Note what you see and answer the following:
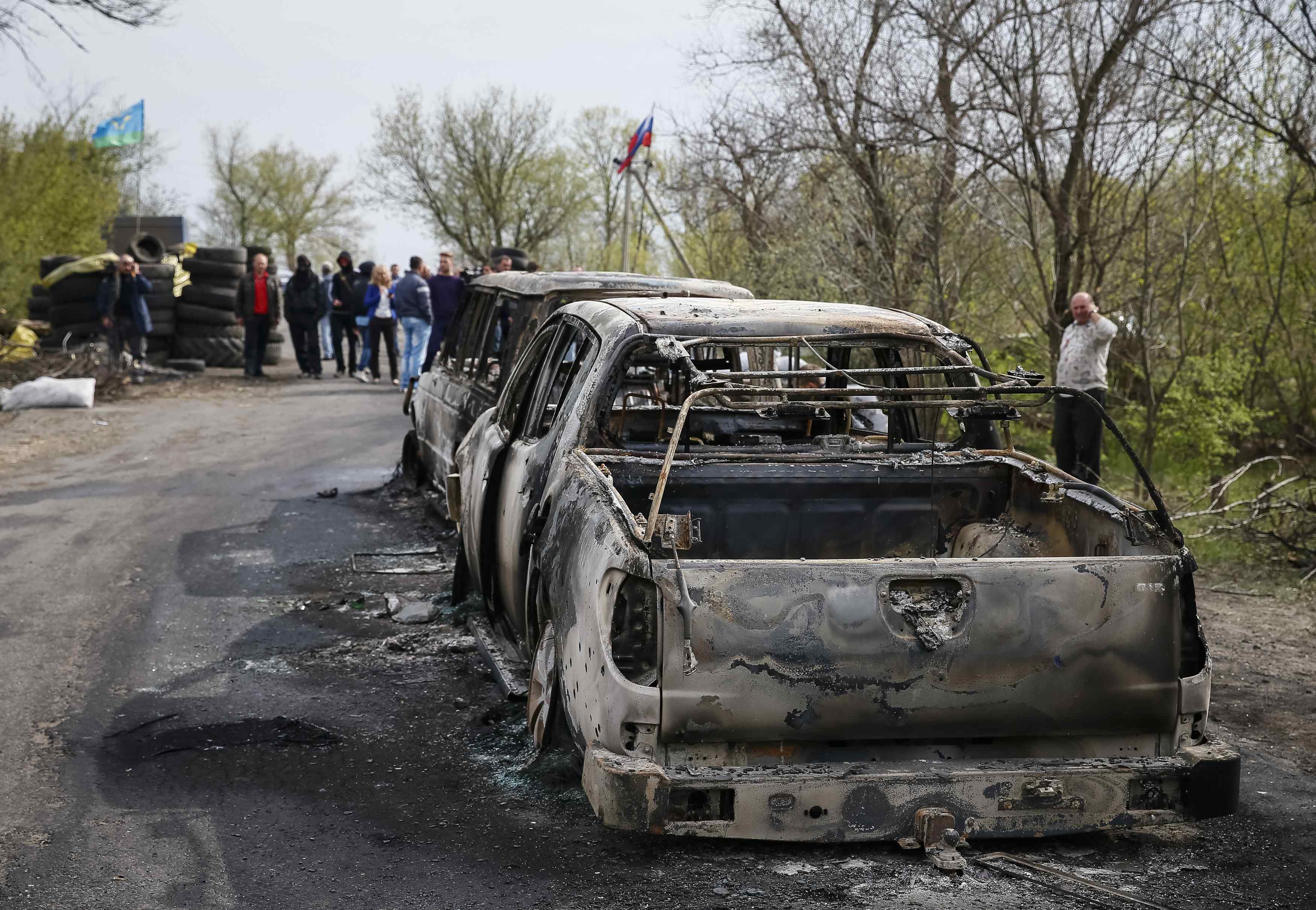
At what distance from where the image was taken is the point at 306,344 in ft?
71.8

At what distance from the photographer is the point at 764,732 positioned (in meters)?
3.70

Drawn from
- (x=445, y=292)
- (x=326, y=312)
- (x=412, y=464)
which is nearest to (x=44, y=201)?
(x=326, y=312)

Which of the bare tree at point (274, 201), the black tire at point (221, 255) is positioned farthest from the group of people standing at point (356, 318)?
the bare tree at point (274, 201)

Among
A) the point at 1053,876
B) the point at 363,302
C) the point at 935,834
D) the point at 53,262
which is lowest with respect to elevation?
the point at 1053,876

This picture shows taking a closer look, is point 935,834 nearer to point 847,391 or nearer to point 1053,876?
point 1053,876

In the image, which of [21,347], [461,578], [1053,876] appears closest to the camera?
[1053,876]

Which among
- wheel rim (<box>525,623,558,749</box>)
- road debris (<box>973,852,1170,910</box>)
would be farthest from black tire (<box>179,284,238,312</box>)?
road debris (<box>973,852,1170,910</box>)

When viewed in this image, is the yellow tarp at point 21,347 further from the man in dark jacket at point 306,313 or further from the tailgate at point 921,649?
the tailgate at point 921,649

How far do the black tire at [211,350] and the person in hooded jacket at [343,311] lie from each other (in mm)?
1757

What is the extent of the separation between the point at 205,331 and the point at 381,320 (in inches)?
157

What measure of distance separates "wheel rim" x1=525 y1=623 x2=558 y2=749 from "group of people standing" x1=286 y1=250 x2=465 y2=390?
43.2ft

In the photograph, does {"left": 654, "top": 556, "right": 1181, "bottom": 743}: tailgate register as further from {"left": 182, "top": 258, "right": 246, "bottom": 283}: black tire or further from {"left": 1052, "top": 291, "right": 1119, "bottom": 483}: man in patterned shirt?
{"left": 182, "top": 258, "right": 246, "bottom": 283}: black tire

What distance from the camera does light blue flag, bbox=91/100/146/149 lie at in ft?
100

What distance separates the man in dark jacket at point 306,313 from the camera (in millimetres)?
20938
